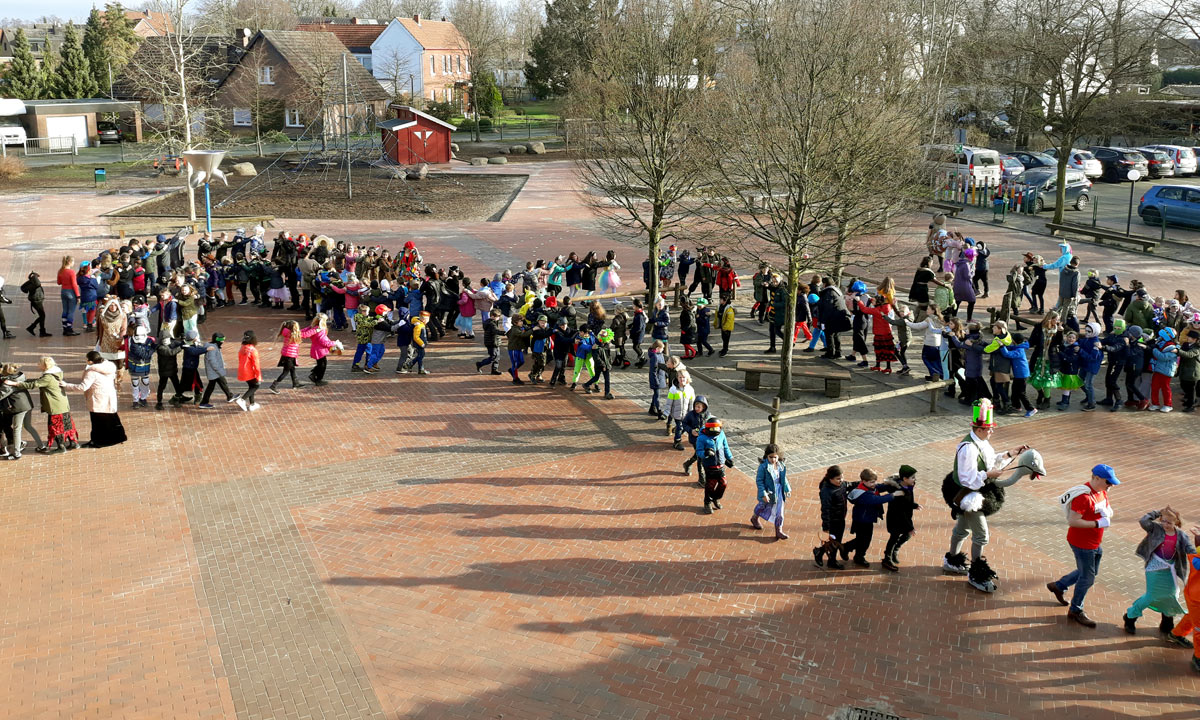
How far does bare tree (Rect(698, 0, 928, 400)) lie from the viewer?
15.2 m

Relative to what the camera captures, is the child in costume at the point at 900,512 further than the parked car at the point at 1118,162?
No

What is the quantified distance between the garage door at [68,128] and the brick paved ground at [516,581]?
50.5m

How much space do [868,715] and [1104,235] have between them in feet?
83.1

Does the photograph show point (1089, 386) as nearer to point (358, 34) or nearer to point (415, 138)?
point (415, 138)

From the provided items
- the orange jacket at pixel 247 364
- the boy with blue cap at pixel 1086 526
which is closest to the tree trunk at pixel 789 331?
the boy with blue cap at pixel 1086 526

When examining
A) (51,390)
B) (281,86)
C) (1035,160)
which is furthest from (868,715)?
(281,86)

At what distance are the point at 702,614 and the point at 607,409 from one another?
21.3 feet

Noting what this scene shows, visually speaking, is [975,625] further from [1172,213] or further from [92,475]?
[1172,213]

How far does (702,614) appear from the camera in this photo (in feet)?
33.4

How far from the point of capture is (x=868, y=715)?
857 cm

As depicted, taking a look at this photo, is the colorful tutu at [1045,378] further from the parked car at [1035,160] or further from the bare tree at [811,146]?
the parked car at [1035,160]

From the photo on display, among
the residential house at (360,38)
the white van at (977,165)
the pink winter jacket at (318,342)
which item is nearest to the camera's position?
the pink winter jacket at (318,342)

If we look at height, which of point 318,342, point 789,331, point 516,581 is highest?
point 789,331

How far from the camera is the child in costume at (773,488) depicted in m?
11.6
